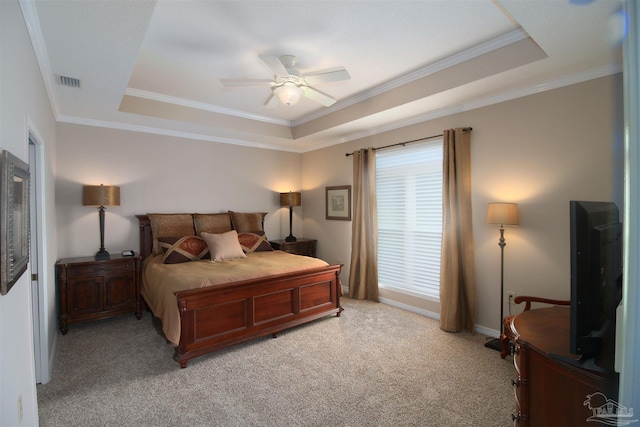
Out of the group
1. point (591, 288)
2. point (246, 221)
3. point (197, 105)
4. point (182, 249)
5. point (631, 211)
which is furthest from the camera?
point (246, 221)

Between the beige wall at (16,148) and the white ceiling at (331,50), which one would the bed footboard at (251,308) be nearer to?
the beige wall at (16,148)

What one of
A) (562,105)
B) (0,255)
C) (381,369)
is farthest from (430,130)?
(0,255)

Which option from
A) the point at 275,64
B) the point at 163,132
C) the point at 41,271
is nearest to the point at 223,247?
the point at 41,271

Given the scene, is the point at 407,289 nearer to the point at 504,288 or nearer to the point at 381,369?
the point at 504,288

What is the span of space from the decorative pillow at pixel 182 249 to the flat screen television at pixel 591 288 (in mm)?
3988

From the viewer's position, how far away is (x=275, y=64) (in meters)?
2.54

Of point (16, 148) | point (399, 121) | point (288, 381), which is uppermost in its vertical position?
point (399, 121)

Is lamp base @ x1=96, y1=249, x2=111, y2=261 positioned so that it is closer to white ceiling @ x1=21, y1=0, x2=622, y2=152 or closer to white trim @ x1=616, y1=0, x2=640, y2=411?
white ceiling @ x1=21, y1=0, x2=622, y2=152

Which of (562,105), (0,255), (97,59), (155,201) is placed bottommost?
(0,255)

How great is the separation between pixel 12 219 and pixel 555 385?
2329 mm

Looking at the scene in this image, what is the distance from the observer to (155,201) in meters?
4.58

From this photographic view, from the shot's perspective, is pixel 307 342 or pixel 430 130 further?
pixel 430 130

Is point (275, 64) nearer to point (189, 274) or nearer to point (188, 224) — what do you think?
point (189, 274)

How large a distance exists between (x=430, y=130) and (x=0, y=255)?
4.03 m
